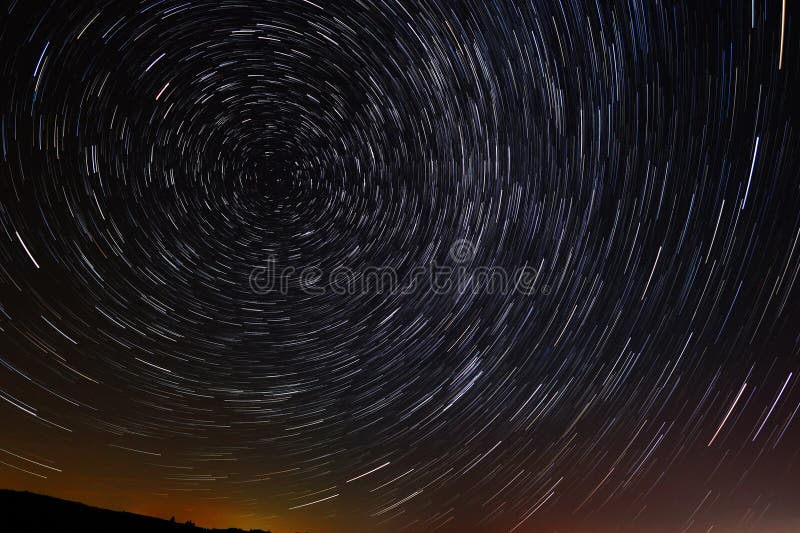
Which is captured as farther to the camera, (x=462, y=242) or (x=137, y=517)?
(x=462, y=242)

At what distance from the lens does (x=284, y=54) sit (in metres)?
14.7

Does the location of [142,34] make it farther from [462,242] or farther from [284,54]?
[462,242]

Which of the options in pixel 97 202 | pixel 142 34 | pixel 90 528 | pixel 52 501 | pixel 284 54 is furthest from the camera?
pixel 284 54

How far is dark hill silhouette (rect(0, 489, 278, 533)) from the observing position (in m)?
9.65

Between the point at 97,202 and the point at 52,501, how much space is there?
713cm

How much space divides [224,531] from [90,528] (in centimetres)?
361

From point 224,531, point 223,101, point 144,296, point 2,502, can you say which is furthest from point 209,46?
point 224,531

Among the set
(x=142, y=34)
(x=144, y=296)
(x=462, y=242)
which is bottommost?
(x=144, y=296)

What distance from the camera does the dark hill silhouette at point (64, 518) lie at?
9648 millimetres

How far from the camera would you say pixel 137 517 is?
39.0ft

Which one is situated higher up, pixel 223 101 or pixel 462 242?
pixel 223 101

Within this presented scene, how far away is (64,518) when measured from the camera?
10.4 metres

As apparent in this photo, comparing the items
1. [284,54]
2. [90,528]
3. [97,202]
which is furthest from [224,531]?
[284,54]

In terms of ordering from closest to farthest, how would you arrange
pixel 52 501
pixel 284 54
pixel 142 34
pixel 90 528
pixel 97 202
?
1. pixel 90 528
2. pixel 52 501
3. pixel 142 34
4. pixel 97 202
5. pixel 284 54
